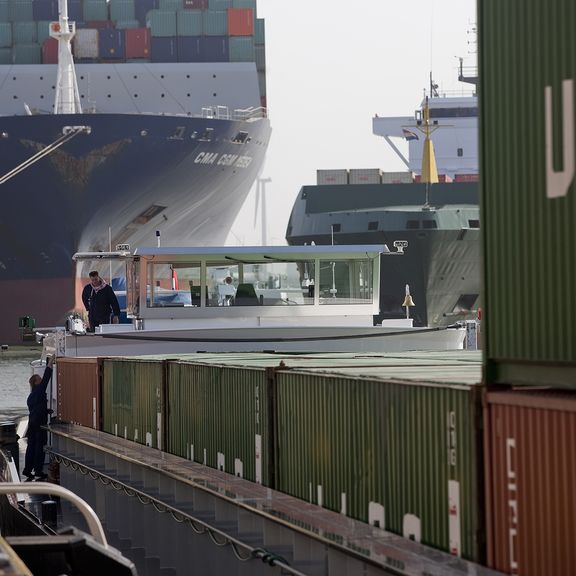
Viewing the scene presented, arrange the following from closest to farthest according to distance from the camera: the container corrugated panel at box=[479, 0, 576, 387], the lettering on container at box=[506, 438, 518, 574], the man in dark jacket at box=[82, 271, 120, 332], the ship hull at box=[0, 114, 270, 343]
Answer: the container corrugated panel at box=[479, 0, 576, 387] < the lettering on container at box=[506, 438, 518, 574] < the man in dark jacket at box=[82, 271, 120, 332] < the ship hull at box=[0, 114, 270, 343]

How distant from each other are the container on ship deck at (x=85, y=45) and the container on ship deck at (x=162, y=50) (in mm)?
2822

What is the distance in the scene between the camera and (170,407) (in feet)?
46.9

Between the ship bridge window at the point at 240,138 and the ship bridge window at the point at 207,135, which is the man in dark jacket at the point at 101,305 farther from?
the ship bridge window at the point at 240,138

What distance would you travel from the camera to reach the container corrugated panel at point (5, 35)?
2685 inches

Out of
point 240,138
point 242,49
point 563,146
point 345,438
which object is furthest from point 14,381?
point 563,146

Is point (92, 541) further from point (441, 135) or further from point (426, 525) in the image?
point (441, 135)

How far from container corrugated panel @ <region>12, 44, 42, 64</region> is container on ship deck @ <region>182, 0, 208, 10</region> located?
307 inches

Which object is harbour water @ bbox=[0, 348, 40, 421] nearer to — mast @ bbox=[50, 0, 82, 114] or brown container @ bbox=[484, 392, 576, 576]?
mast @ bbox=[50, 0, 82, 114]

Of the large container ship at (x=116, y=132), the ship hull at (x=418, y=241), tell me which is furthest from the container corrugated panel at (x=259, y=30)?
the ship hull at (x=418, y=241)

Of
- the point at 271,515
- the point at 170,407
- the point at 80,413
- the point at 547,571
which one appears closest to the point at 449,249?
the point at 80,413

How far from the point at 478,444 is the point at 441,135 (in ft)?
226

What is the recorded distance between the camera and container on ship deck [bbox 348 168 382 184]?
57625mm

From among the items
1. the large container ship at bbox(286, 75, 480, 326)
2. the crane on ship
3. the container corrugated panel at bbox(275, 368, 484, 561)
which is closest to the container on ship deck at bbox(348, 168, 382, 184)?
the large container ship at bbox(286, 75, 480, 326)

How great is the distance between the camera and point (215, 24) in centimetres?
6956
